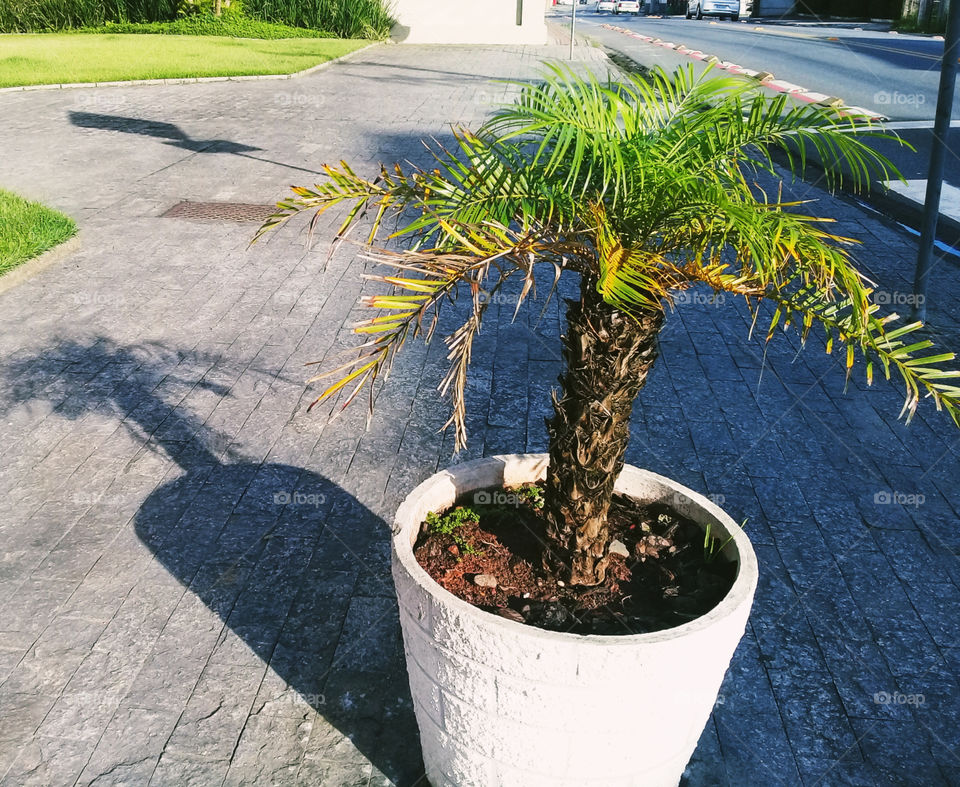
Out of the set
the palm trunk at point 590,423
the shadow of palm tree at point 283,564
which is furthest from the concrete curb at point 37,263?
the palm trunk at point 590,423

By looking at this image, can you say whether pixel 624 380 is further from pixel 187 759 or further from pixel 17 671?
pixel 17 671

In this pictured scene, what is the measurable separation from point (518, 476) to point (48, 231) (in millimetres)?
6841

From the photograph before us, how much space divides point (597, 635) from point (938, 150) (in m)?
5.44

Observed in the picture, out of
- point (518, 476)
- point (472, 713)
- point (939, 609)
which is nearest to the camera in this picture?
point (472, 713)

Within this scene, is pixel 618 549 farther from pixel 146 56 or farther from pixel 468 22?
pixel 468 22

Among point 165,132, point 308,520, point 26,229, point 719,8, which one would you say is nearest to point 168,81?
point 165,132

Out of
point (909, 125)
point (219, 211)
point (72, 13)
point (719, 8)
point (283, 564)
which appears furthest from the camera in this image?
point (719, 8)

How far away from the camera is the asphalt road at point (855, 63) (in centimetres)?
1287

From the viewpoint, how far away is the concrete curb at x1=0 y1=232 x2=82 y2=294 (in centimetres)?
734

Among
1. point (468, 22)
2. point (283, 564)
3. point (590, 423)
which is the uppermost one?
point (468, 22)

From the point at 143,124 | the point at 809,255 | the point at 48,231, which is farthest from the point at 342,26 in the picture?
the point at 809,255

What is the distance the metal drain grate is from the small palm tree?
22.4ft

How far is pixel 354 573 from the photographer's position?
4031mm

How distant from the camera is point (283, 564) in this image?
161 inches
